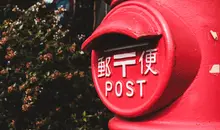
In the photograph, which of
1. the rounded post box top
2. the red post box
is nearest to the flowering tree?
the rounded post box top

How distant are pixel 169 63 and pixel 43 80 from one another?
2527mm

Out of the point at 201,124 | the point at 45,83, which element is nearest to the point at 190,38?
the point at 201,124

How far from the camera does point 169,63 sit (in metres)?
1.84

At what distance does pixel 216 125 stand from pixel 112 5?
993 millimetres

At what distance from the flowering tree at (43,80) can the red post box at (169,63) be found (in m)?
2.18

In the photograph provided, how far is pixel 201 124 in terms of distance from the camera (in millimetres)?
1849

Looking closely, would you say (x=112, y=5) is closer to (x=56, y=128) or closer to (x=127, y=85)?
(x=127, y=85)

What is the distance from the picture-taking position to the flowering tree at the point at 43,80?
4188mm

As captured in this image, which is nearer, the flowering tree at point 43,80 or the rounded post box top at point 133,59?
the rounded post box top at point 133,59

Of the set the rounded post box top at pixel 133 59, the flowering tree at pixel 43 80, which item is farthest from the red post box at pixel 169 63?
the flowering tree at pixel 43 80

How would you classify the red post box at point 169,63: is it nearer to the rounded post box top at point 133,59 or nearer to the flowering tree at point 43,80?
the rounded post box top at point 133,59

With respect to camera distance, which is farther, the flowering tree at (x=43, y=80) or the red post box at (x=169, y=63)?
the flowering tree at (x=43, y=80)

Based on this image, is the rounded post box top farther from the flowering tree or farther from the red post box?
the flowering tree

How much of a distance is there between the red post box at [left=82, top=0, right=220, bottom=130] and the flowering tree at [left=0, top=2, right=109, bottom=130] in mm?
2180
